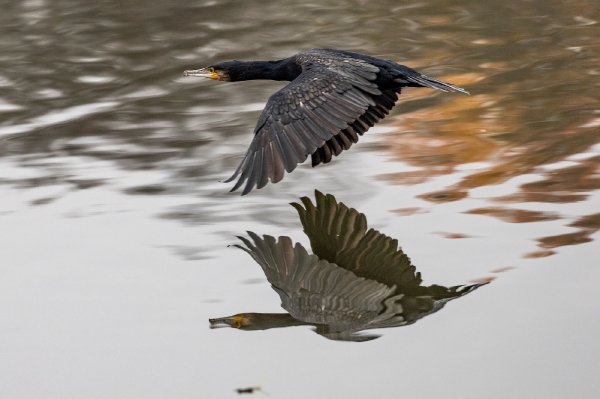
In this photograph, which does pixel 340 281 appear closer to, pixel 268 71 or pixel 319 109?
pixel 319 109

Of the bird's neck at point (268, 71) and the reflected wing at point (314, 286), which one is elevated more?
the bird's neck at point (268, 71)

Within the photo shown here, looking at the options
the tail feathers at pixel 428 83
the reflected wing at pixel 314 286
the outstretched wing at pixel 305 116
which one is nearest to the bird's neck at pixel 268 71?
the outstretched wing at pixel 305 116

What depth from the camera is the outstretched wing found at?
208 inches

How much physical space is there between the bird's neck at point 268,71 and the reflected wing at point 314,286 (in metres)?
1.87

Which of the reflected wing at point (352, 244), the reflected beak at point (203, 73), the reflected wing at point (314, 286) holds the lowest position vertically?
the reflected wing at point (314, 286)

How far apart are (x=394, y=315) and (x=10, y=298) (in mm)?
2230

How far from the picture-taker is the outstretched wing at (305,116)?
5.29 metres

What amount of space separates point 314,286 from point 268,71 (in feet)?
9.14

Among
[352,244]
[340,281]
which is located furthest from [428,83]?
[340,281]

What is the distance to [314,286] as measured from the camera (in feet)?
16.6

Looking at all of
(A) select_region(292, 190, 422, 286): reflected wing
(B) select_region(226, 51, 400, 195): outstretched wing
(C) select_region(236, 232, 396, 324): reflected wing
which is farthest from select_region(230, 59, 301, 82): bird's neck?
(C) select_region(236, 232, 396, 324): reflected wing

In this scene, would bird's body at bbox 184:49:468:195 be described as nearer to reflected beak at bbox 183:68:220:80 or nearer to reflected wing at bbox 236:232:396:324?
reflected wing at bbox 236:232:396:324

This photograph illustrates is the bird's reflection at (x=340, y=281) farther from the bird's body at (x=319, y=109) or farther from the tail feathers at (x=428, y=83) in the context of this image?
the tail feathers at (x=428, y=83)

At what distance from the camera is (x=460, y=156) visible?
6891 millimetres
